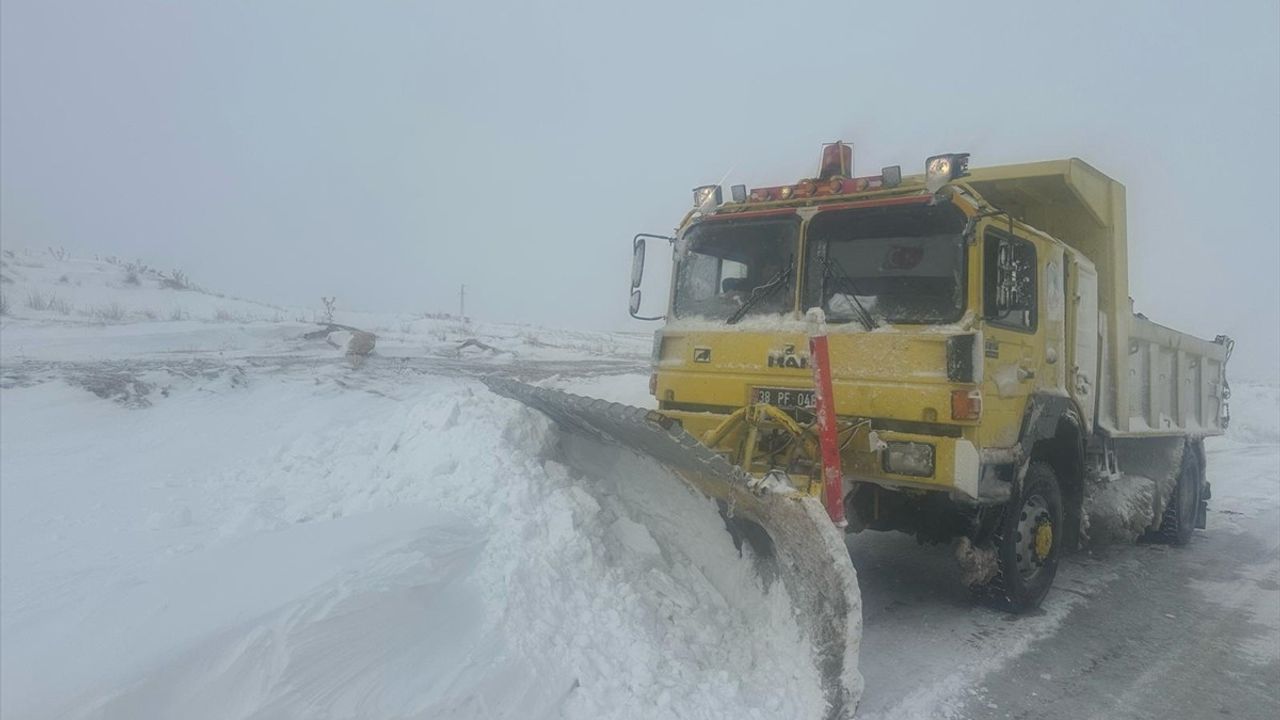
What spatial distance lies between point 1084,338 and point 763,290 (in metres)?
2.69

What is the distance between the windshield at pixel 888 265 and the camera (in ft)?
15.7

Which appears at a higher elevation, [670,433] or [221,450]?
[670,433]

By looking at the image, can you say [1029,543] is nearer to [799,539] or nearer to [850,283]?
[850,283]

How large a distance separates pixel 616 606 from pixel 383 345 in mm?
14435

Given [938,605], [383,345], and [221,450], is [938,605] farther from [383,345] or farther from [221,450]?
[383,345]

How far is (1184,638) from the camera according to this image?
5.21 meters

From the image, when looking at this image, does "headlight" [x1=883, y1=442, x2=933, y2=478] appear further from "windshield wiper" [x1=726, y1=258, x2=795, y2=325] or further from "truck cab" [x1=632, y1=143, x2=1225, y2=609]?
"windshield wiper" [x1=726, y1=258, x2=795, y2=325]

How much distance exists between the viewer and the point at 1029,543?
5.50 meters

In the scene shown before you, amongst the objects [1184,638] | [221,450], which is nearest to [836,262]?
[1184,638]

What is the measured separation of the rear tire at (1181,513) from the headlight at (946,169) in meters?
5.24

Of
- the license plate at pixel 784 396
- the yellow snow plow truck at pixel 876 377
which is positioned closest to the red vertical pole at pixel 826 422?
the yellow snow plow truck at pixel 876 377

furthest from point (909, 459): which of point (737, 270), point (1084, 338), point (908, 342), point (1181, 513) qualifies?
point (1181, 513)

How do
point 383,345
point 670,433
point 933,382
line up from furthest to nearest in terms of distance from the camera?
1. point 383,345
2. point 933,382
3. point 670,433

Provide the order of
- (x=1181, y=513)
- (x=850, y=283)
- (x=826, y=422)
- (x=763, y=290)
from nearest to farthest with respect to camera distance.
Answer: (x=826, y=422) → (x=850, y=283) → (x=763, y=290) → (x=1181, y=513)
